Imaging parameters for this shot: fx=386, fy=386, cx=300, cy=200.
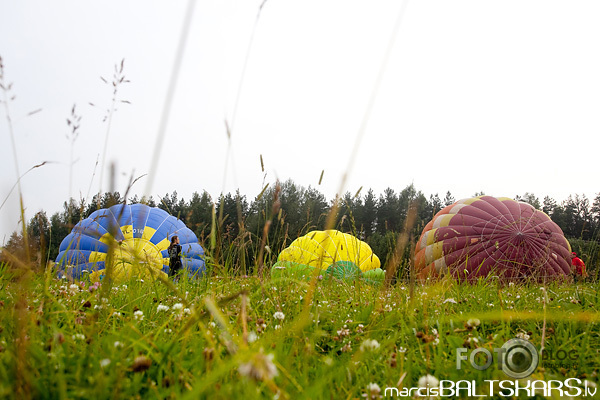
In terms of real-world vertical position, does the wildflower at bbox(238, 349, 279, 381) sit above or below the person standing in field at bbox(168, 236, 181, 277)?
above

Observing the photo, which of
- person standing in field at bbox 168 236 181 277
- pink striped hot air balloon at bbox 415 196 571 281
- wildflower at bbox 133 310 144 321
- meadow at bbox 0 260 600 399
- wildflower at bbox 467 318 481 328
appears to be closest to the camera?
meadow at bbox 0 260 600 399

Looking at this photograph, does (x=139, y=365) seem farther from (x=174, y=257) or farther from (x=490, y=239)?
(x=490, y=239)

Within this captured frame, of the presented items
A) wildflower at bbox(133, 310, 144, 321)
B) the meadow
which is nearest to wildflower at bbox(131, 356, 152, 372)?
the meadow

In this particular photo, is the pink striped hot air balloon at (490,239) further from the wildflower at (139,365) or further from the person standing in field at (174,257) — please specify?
the wildflower at (139,365)

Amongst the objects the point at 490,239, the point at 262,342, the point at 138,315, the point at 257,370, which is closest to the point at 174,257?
the point at 138,315

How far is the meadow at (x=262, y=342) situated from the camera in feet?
3.93

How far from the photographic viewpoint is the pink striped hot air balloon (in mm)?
9547

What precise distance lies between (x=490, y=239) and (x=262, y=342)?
352 inches

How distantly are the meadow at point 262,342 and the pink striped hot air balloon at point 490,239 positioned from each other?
6.52 meters

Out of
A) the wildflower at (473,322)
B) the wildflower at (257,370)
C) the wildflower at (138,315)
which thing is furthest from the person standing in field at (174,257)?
the wildflower at (257,370)

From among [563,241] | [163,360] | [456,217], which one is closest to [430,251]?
[456,217]

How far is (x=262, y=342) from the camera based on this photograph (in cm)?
170

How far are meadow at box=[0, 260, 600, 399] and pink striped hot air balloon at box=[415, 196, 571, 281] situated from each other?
6.52m

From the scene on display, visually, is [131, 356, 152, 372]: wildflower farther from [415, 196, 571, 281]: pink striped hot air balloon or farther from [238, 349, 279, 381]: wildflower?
[415, 196, 571, 281]: pink striped hot air balloon
